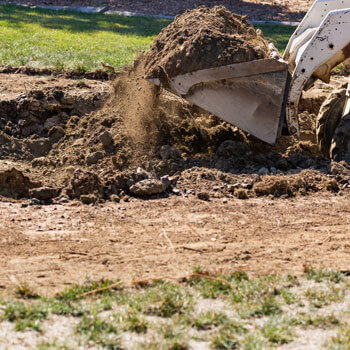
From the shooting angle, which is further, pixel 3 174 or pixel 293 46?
pixel 293 46

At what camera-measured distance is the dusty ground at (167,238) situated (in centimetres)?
522

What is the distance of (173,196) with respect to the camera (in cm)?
698

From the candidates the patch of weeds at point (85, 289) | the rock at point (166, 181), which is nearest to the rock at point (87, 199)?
the rock at point (166, 181)

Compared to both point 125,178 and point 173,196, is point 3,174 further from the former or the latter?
point 173,196

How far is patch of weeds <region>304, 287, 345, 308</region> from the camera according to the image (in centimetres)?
Result: 462

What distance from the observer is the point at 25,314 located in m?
4.32

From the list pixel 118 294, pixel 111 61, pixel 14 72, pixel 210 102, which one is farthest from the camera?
pixel 111 61

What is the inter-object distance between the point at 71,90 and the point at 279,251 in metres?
4.60

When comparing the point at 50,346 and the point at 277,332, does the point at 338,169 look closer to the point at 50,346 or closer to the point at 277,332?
the point at 277,332

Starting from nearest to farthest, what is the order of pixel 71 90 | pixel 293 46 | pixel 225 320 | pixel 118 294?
pixel 225 320 → pixel 118 294 → pixel 293 46 → pixel 71 90

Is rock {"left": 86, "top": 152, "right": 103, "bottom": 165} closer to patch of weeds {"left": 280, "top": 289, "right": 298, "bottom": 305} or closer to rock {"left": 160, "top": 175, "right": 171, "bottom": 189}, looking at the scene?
rock {"left": 160, "top": 175, "right": 171, "bottom": 189}

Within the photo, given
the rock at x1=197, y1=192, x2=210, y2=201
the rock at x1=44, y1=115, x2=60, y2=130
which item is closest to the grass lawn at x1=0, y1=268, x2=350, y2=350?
the rock at x1=197, y1=192, x2=210, y2=201

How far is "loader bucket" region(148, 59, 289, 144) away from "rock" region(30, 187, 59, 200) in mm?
1794

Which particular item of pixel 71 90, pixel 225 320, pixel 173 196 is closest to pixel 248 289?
pixel 225 320
